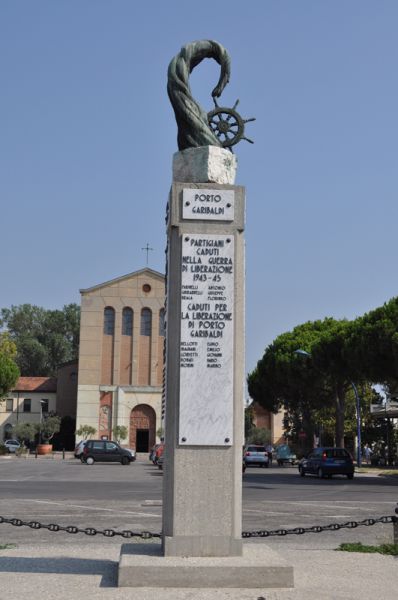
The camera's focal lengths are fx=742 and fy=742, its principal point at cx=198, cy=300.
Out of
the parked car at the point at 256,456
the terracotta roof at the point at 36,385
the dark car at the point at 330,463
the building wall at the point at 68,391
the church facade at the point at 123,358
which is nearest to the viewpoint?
the dark car at the point at 330,463

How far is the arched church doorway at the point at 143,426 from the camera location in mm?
71250

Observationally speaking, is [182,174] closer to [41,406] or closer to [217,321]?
[217,321]

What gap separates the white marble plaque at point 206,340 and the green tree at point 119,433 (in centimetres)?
6314

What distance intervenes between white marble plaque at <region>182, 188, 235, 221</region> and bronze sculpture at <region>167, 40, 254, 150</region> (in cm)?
68

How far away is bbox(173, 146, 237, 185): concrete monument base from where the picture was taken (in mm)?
7836

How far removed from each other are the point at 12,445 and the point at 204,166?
2737 inches

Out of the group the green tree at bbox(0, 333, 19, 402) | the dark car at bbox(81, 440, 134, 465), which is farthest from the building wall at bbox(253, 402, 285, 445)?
the dark car at bbox(81, 440, 134, 465)

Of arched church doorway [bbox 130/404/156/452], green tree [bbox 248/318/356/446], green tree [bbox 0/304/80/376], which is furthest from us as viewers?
green tree [bbox 0/304/80/376]

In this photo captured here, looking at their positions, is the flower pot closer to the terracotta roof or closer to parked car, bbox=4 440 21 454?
→ parked car, bbox=4 440 21 454

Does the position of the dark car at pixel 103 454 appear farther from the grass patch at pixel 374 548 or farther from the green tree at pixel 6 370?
the grass patch at pixel 374 548

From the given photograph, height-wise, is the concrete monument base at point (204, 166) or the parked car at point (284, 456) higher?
the concrete monument base at point (204, 166)

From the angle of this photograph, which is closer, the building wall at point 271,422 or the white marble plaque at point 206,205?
the white marble plaque at point 206,205

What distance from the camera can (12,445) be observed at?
7300 centimetres

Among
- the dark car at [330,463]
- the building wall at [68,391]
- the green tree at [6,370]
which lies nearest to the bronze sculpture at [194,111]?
the dark car at [330,463]
